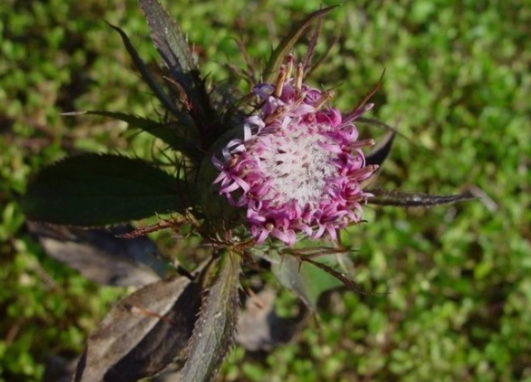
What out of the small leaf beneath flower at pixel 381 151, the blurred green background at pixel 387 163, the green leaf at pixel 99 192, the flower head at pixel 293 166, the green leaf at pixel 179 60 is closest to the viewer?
the flower head at pixel 293 166

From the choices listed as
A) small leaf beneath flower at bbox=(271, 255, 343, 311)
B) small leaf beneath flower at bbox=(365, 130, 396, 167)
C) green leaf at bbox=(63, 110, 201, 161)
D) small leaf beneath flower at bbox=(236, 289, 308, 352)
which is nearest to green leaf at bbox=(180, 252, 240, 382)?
small leaf beneath flower at bbox=(271, 255, 343, 311)

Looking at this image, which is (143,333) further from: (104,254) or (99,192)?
(104,254)

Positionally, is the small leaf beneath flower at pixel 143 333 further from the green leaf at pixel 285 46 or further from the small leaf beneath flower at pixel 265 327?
the small leaf beneath flower at pixel 265 327

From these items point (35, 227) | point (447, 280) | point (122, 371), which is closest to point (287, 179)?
point (122, 371)

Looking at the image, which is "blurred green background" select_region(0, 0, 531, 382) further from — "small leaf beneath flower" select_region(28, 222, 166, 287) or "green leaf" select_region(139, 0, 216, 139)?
"green leaf" select_region(139, 0, 216, 139)

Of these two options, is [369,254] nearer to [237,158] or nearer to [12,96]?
[12,96]

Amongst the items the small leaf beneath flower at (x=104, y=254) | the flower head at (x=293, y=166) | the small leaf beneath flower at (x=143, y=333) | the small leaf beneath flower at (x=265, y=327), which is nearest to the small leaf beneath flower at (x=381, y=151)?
the flower head at (x=293, y=166)
